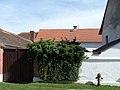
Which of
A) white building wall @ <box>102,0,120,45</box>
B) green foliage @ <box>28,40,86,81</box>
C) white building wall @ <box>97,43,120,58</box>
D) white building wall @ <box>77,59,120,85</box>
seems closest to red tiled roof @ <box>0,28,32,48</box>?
white building wall @ <box>102,0,120,45</box>

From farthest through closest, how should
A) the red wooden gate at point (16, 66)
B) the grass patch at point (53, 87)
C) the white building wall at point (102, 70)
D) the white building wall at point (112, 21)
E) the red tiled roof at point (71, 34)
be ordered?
1. the red tiled roof at point (71, 34)
2. the white building wall at point (112, 21)
3. the red wooden gate at point (16, 66)
4. the white building wall at point (102, 70)
5. the grass patch at point (53, 87)

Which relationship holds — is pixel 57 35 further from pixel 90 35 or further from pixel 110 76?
pixel 110 76

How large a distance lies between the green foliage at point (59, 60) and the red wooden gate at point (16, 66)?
1.79 m

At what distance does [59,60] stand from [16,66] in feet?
11.7

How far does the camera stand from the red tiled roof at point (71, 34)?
184 feet

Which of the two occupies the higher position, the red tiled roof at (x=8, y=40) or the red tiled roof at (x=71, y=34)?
the red tiled roof at (x=71, y=34)

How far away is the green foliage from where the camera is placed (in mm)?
18125

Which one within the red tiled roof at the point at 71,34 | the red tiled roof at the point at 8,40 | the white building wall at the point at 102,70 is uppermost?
the red tiled roof at the point at 71,34

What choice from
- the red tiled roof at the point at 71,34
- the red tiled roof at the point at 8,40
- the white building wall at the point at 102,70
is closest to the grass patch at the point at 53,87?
the white building wall at the point at 102,70

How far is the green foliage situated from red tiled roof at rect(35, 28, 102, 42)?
36942 mm

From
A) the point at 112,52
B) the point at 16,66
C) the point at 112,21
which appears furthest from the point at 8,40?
the point at 112,52

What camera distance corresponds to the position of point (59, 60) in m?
18.3

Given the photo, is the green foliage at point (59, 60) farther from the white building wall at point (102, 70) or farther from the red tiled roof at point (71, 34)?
the red tiled roof at point (71, 34)

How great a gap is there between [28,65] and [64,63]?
9.96ft
